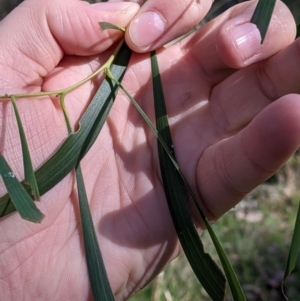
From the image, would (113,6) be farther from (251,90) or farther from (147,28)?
(251,90)

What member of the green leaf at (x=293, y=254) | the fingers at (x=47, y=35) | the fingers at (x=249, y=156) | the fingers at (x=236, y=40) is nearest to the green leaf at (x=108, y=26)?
the fingers at (x=47, y=35)

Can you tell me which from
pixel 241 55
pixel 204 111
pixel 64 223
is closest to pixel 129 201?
pixel 64 223

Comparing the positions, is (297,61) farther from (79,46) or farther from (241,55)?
(79,46)

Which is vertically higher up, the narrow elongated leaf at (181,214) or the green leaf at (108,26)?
the green leaf at (108,26)

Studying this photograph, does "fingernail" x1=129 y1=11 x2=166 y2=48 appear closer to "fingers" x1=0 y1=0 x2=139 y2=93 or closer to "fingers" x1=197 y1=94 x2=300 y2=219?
"fingers" x1=0 y1=0 x2=139 y2=93

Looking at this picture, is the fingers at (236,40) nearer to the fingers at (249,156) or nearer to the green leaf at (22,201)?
the fingers at (249,156)

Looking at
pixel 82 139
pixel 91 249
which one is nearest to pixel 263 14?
pixel 82 139
